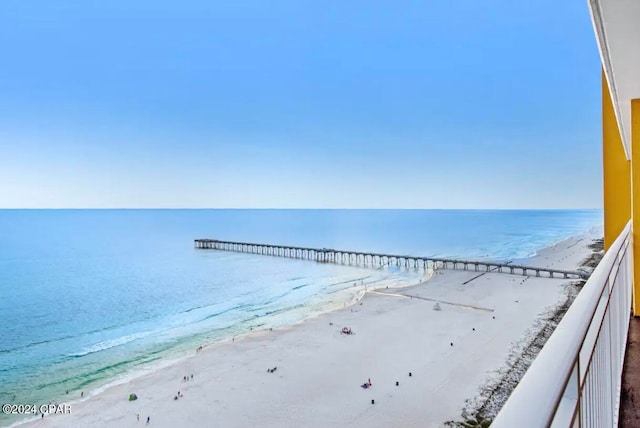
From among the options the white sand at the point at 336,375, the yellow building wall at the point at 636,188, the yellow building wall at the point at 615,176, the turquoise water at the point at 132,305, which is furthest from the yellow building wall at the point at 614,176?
the turquoise water at the point at 132,305

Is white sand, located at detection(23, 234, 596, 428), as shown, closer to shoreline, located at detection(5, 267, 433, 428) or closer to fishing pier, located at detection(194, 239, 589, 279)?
shoreline, located at detection(5, 267, 433, 428)

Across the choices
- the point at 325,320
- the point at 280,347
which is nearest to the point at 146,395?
the point at 280,347

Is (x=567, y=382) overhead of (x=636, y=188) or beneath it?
beneath

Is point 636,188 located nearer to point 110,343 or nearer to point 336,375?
point 336,375

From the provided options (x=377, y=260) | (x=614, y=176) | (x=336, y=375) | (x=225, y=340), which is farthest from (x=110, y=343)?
(x=377, y=260)

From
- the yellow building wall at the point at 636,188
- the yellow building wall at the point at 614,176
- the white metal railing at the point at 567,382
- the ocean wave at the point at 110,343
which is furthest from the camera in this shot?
the ocean wave at the point at 110,343

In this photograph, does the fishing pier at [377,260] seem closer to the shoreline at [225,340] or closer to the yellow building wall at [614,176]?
the shoreline at [225,340]
